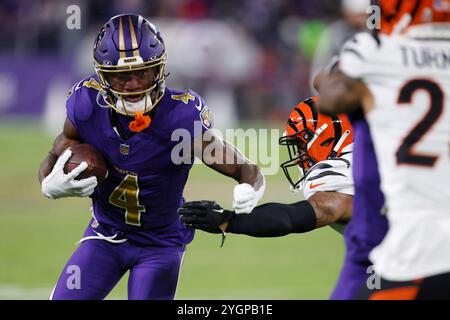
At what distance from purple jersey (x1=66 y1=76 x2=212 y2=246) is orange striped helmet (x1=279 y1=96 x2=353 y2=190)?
49 centimetres

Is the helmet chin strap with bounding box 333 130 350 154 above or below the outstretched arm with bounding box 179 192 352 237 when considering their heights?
above

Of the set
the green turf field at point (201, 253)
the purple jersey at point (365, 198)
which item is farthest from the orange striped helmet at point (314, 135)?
the green turf field at point (201, 253)

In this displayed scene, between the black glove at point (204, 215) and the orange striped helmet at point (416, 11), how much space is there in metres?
1.09

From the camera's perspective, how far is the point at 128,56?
15.9ft

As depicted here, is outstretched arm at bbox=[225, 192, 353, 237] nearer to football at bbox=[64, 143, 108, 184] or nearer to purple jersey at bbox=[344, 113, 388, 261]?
purple jersey at bbox=[344, 113, 388, 261]

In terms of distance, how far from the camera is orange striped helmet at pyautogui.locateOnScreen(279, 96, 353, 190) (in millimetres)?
4883

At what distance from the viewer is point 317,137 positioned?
4902mm

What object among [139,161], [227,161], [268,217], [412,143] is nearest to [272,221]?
[268,217]

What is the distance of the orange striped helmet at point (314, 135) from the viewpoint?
4883 mm

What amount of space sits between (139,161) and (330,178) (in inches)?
45.0

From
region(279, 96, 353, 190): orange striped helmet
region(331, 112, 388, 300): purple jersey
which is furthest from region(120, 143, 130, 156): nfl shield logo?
region(331, 112, 388, 300): purple jersey

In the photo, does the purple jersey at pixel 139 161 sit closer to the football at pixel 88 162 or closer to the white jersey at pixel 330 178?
the football at pixel 88 162

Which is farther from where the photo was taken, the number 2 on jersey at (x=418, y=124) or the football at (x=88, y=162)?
the football at (x=88, y=162)

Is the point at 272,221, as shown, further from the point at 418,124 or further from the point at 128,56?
the point at 128,56
